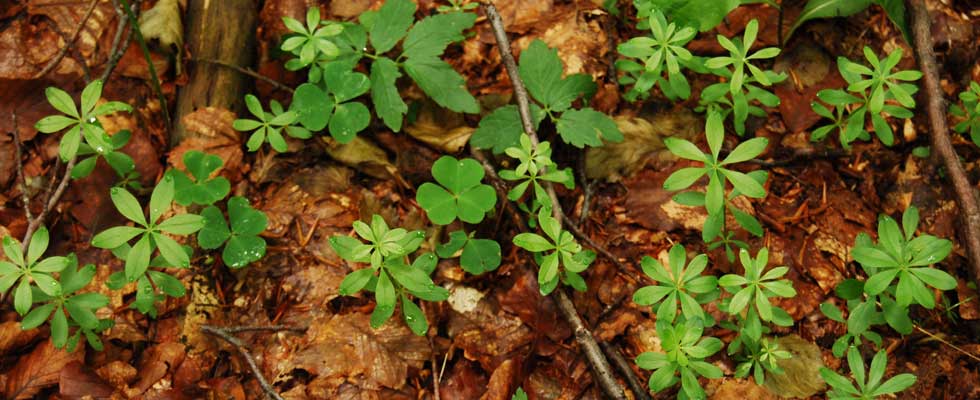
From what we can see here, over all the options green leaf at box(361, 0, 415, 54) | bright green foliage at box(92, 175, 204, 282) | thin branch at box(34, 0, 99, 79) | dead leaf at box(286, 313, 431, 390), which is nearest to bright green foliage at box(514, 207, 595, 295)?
dead leaf at box(286, 313, 431, 390)

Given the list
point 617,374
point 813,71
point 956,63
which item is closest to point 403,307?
A: point 617,374

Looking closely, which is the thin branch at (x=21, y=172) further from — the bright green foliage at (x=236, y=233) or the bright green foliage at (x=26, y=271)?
the bright green foliage at (x=236, y=233)

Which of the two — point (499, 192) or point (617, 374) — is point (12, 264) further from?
point (617, 374)

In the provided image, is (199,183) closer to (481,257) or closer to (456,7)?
(481,257)

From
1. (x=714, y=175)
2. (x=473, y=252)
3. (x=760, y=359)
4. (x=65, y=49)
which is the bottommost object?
(x=760, y=359)

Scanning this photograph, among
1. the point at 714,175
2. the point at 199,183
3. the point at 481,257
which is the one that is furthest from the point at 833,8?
the point at 199,183

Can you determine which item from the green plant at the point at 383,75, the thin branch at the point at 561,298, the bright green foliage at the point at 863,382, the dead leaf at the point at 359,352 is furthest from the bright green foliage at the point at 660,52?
the dead leaf at the point at 359,352
